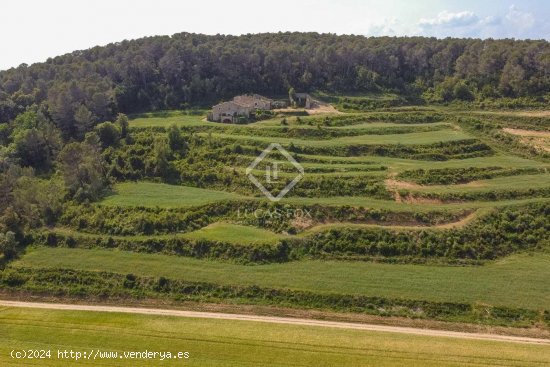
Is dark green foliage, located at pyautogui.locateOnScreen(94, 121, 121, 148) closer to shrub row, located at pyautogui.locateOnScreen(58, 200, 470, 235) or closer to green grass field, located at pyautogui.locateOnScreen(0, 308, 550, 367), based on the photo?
shrub row, located at pyautogui.locateOnScreen(58, 200, 470, 235)

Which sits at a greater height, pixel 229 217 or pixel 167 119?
pixel 167 119

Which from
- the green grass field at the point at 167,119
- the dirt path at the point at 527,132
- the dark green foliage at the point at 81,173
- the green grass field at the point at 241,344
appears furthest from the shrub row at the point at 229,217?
the dirt path at the point at 527,132

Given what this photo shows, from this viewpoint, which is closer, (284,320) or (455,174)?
(284,320)

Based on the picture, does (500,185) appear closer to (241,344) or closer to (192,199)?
(192,199)

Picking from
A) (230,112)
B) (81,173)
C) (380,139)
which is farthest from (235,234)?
(230,112)

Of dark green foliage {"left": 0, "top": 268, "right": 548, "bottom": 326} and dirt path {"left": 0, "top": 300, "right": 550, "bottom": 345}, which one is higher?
dark green foliage {"left": 0, "top": 268, "right": 548, "bottom": 326}

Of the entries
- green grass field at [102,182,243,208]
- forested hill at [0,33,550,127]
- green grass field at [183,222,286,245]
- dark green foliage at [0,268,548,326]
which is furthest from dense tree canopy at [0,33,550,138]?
green grass field at [183,222,286,245]

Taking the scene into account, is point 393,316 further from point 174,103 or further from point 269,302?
point 174,103
